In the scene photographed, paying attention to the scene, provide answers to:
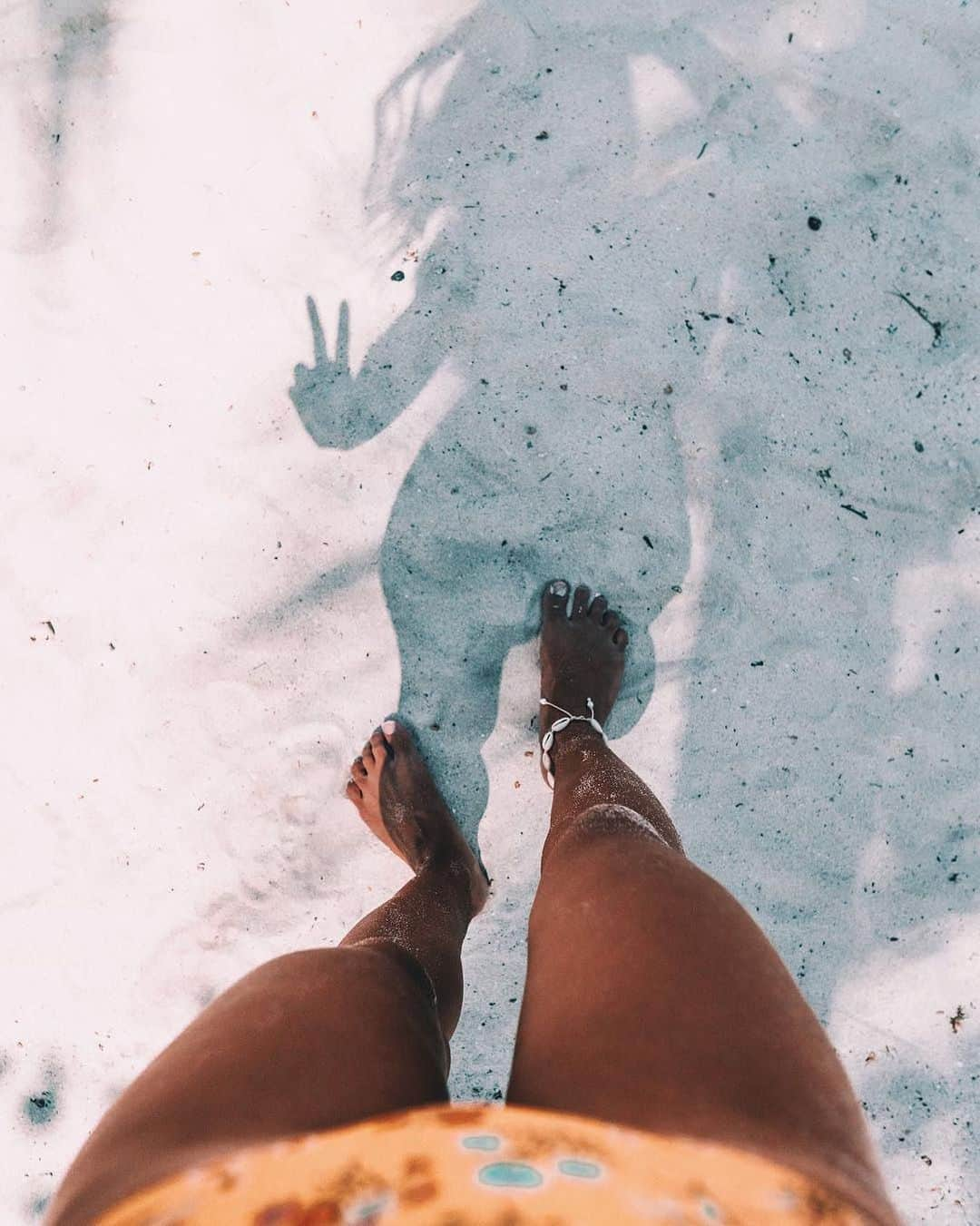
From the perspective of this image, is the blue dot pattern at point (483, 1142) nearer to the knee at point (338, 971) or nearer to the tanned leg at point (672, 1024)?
the tanned leg at point (672, 1024)

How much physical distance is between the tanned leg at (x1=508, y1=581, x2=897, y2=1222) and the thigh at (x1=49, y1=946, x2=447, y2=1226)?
0.18 m

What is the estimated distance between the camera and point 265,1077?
1.00 meters

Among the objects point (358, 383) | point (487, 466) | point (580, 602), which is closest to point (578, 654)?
point (580, 602)

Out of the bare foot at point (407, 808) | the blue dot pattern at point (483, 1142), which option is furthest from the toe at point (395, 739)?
the blue dot pattern at point (483, 1142)

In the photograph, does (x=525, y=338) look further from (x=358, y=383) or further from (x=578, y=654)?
(x=578, y=654)

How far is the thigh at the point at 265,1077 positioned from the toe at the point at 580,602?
0.93 metres

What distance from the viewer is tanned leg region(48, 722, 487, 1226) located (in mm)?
920

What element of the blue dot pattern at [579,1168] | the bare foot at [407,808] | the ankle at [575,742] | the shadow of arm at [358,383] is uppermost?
the shadow of arm at [358,383]

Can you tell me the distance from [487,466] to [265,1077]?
1290 millimetres

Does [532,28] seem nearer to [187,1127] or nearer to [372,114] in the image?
[372,114]

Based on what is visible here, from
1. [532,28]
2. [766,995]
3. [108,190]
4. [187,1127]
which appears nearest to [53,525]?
[108,190]

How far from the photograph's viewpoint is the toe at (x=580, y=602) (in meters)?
1.86

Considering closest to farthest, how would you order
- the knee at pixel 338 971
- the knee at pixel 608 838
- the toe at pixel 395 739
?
the knee at pixel 338 971 < the knee at pixel 608 838 < the toe at pixel 395 739

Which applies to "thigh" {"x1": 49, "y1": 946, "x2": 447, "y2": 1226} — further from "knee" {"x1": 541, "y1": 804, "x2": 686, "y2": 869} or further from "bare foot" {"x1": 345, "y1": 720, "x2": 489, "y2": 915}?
"bare foot" {"x1": 345, "y1": 720, "x2": 489, "y2": 915}
